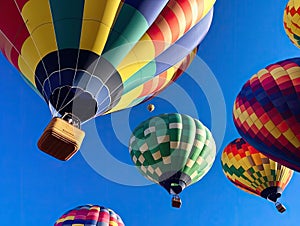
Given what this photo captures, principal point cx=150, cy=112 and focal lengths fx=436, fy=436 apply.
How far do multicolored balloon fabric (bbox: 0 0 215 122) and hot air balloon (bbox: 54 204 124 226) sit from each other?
4.80 meters

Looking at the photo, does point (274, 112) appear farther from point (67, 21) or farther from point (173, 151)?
point (67, 21)

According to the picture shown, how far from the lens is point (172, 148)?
1113 centimetres

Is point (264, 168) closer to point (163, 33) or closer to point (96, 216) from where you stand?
point (96, 216)

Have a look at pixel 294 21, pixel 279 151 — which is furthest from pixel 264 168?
pixel 294 21

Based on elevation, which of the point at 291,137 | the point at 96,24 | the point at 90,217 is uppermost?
the point at 96,24

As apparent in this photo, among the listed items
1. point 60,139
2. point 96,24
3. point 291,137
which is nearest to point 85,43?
point 96,24

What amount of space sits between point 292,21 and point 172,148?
4578mm

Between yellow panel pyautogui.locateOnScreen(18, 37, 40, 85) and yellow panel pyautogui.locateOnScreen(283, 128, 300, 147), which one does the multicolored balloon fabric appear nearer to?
yellow panel pyautogui.locateOnScreen(18, 37, 40, 85)

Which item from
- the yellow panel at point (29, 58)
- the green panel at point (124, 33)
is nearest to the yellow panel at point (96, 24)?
the green panel at point (124, 33)

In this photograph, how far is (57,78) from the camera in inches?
256

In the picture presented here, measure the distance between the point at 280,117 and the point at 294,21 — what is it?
3622 mm

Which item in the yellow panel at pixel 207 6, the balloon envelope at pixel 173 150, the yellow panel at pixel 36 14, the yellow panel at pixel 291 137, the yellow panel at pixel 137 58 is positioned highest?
the yellow panel at pixel 207 6

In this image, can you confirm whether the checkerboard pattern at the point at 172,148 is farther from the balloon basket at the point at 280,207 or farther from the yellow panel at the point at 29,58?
the yellow panel at the point at 29,58

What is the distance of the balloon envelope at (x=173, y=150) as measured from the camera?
11019 millimetres
